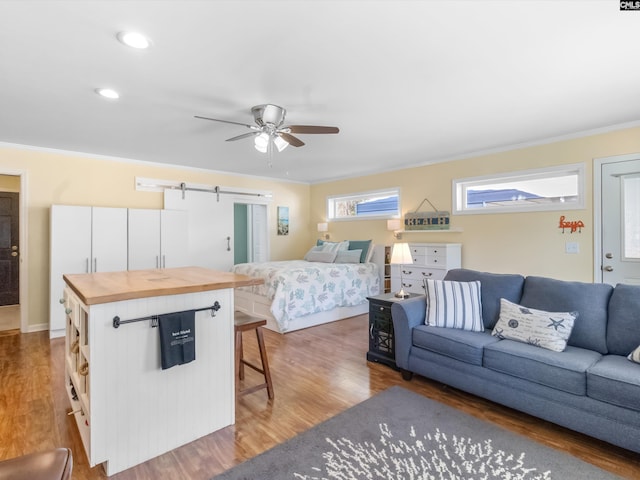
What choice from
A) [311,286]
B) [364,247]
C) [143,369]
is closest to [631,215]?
[364,247]

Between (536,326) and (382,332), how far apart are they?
133cm

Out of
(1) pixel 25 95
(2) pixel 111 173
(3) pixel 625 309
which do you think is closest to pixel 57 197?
(2) pixel 111 173

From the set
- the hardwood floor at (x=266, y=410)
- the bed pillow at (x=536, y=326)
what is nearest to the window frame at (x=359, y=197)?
the hardwood floor at (x=266, y=410)

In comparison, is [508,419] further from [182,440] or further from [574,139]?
[574,139]

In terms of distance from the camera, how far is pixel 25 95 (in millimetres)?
2854

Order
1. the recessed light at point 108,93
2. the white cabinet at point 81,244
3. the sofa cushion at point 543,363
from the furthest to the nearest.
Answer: the white cabinet at point 81,244
the recessed light at point 108,93
the sofa cushion at point 543,363

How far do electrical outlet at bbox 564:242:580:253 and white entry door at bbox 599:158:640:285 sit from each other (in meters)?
0.23

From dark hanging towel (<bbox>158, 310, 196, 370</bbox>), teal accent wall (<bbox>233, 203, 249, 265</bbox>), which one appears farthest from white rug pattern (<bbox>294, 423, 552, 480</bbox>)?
teal accent wall (<bbox>233, 203, 249, 265</bbox>)

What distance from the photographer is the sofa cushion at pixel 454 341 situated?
2547mm

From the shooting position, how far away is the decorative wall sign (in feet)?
12.8

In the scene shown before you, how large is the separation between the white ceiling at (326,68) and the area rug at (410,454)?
98.0 inches

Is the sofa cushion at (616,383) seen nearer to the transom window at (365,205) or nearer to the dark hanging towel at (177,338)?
the dark hanging towel at (177,338)

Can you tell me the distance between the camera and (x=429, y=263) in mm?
4926

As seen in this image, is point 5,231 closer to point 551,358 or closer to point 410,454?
point 410,454
